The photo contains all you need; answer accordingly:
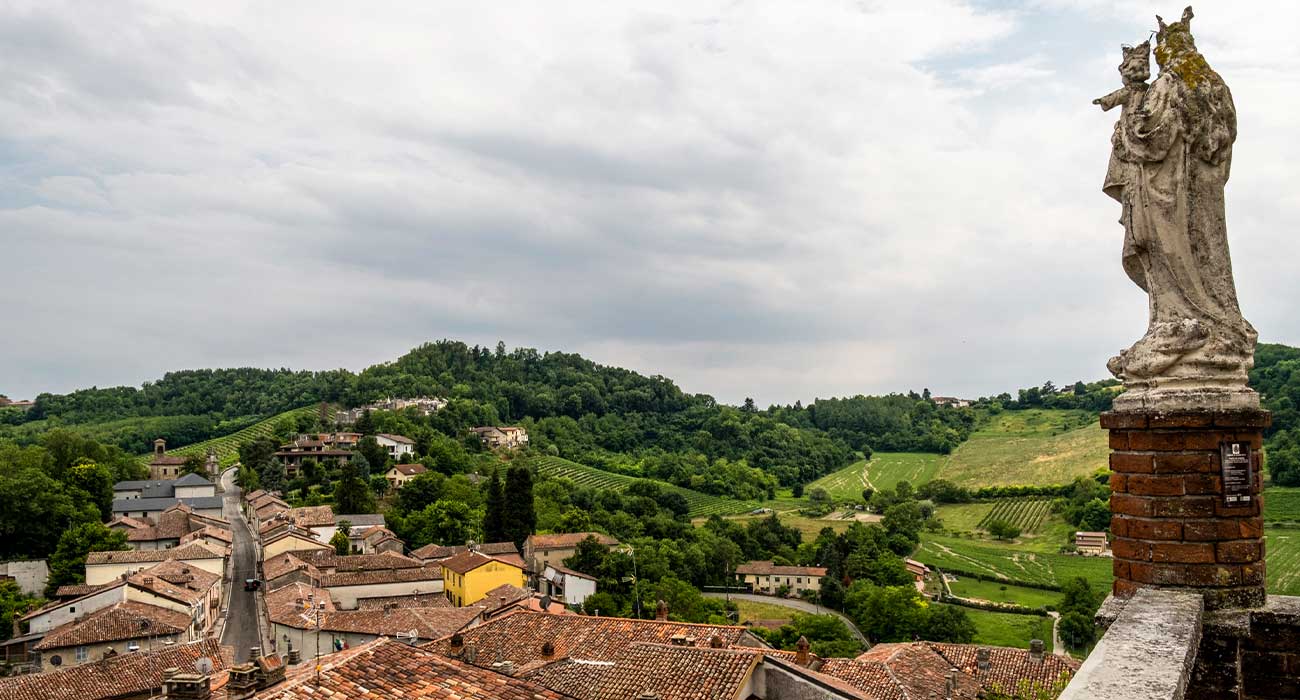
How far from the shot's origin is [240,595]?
44812mm

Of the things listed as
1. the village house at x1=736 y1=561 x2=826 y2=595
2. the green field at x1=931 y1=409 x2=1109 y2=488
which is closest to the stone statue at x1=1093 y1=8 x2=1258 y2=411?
the village house at x1=736 y1=561 x2=826 y2=595

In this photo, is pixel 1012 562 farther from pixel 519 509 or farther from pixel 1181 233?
pixel 1181 233

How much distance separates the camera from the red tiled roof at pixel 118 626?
30.0m

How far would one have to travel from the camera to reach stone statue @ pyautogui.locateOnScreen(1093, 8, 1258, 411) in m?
4.14

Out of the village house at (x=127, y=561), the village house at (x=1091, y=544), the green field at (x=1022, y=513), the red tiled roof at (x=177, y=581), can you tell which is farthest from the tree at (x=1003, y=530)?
the red tiled roof at (x=177, y=581)

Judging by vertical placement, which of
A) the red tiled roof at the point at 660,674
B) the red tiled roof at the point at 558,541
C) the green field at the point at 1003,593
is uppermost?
the red tiled roof at the point at 660,674

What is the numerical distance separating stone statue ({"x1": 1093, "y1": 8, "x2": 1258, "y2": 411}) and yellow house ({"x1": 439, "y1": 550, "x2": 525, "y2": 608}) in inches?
1638

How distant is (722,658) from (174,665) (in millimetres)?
17429

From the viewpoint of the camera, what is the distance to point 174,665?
78.1 ft

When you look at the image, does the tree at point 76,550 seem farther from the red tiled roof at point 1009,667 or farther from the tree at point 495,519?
the red tiled roof at point 1009,667

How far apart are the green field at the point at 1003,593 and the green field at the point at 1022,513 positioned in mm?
17866

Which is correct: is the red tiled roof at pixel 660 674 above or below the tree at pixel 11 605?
above

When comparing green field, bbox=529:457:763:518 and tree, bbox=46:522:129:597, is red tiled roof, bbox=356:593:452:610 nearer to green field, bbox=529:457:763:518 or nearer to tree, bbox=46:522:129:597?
tree, bbox=46:522:129:597

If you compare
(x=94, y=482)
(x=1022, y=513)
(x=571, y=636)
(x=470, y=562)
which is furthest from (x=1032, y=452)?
(x=94, y=482)
